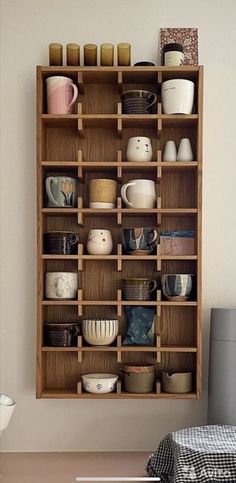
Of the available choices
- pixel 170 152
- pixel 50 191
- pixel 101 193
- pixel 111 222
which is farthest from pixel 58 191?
pixel 170 152

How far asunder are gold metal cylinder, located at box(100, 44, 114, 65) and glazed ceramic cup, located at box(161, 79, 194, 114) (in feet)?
0.78

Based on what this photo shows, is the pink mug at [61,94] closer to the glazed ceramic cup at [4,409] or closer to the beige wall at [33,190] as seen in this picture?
the beige wall at [33,190]

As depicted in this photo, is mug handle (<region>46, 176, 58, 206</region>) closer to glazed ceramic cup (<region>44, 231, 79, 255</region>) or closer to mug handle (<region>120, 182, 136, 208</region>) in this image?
glazed ceramic cup (<region>44, 231, 79, 255</region>)

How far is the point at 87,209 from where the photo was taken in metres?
2.92

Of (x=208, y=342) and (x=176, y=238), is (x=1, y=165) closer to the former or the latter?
(x=176, y=238)

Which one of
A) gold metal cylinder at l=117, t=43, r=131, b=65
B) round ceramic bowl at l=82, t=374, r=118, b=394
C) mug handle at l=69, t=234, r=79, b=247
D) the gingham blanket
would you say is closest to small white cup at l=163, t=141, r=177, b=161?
gold metal cylinder at l=117, t=43, r=131, b=65

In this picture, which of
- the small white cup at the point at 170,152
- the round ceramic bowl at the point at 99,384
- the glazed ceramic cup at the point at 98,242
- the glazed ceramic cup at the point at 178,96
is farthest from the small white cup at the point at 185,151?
the round ceramic bowl at the point at 99,384

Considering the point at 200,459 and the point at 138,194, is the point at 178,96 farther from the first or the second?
the point at 200,459

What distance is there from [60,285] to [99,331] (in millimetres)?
228

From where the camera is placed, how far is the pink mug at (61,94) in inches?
115

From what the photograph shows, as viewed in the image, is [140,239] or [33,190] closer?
[140,239]

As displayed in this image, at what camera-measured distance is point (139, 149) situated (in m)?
2.95

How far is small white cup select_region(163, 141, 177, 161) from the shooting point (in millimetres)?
2957

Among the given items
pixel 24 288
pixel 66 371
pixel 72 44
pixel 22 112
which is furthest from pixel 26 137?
pixel 66 371
